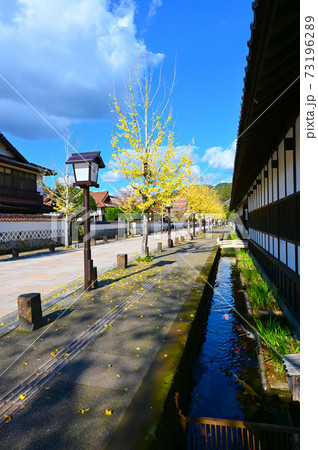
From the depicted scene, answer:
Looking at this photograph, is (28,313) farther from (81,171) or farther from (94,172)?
(94,172)

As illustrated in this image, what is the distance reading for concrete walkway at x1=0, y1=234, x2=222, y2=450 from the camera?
2.21 meters

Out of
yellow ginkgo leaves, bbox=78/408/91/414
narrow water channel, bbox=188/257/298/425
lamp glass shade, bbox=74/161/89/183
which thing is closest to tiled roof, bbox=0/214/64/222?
lamp glass shade, bbox=74/161/89/183

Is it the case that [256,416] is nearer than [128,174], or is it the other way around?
[256,416]

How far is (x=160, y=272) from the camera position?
948cm

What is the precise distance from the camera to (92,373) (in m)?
3.11

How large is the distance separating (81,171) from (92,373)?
5.11 m

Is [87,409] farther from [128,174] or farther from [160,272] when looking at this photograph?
[128,174]

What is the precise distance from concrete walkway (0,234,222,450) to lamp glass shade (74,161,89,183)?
3.21 m

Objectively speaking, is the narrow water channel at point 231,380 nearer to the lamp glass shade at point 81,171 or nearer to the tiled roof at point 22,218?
the lamp glass shade at point 81,171

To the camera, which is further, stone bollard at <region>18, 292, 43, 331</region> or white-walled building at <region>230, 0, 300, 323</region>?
stone bollard at <region>18, 292, 43, 331</region>

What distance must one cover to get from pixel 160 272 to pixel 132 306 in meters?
3.90

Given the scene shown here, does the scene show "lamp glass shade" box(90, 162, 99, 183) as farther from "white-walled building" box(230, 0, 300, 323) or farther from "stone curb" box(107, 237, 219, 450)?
"stone curb" box(107, 237, 219, 450)
